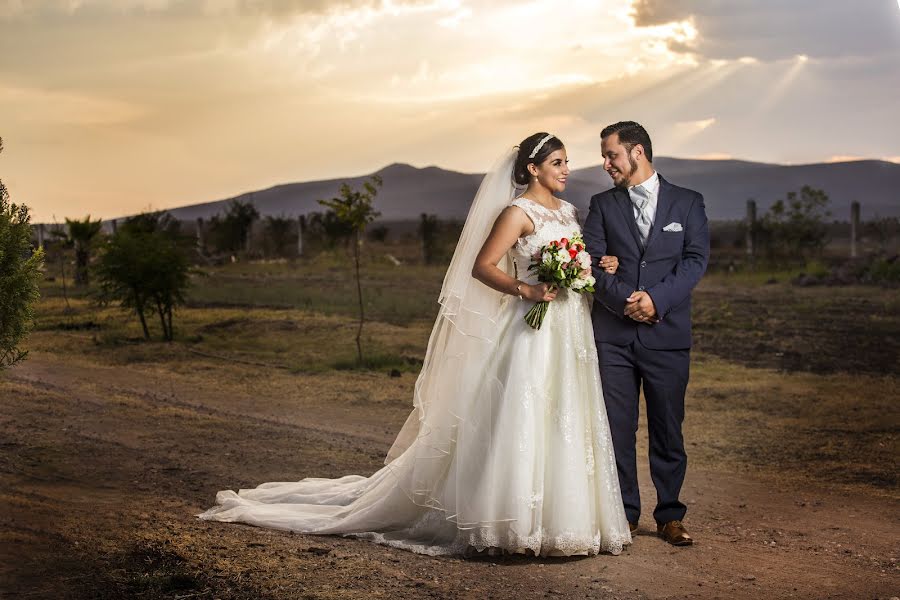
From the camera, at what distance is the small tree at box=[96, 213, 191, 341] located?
1547 centimetres

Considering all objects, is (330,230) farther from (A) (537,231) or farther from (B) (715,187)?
(B) (715,187)

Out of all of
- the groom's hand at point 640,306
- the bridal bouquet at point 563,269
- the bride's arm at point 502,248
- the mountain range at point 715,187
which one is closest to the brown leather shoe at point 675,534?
the groom's hand at point 640,306

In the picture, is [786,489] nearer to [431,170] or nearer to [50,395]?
[50,395]

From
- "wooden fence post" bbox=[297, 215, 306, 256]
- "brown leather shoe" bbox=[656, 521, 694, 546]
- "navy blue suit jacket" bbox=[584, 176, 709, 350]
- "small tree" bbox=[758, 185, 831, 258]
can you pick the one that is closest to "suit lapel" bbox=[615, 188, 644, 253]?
"navy blue suit jacket" bbox=[584, 176, 709, 350]

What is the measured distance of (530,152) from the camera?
5.04 m

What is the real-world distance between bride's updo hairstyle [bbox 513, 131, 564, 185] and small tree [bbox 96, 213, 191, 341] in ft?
37.4

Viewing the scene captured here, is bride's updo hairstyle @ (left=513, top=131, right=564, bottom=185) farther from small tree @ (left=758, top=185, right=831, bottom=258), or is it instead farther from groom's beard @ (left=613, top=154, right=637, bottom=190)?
small tree @ (left=758, top=185, right=831, bottom=258)

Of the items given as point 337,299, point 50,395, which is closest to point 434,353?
point 50,395

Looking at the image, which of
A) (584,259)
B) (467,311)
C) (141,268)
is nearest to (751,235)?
(141,268)

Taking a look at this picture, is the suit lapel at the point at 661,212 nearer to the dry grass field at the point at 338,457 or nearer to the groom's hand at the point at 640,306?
the groom's hand at the point at 640,306

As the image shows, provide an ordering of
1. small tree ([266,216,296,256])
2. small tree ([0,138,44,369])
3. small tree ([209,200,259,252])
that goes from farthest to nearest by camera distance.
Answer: small tree ([266,216,296,256])
small tree ([209,200,259,252])
small tree ([0,138,44,369])

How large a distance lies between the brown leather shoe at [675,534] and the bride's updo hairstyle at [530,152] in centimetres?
189

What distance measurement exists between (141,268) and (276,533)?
10.9 meters

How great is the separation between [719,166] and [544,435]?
75091 mm
